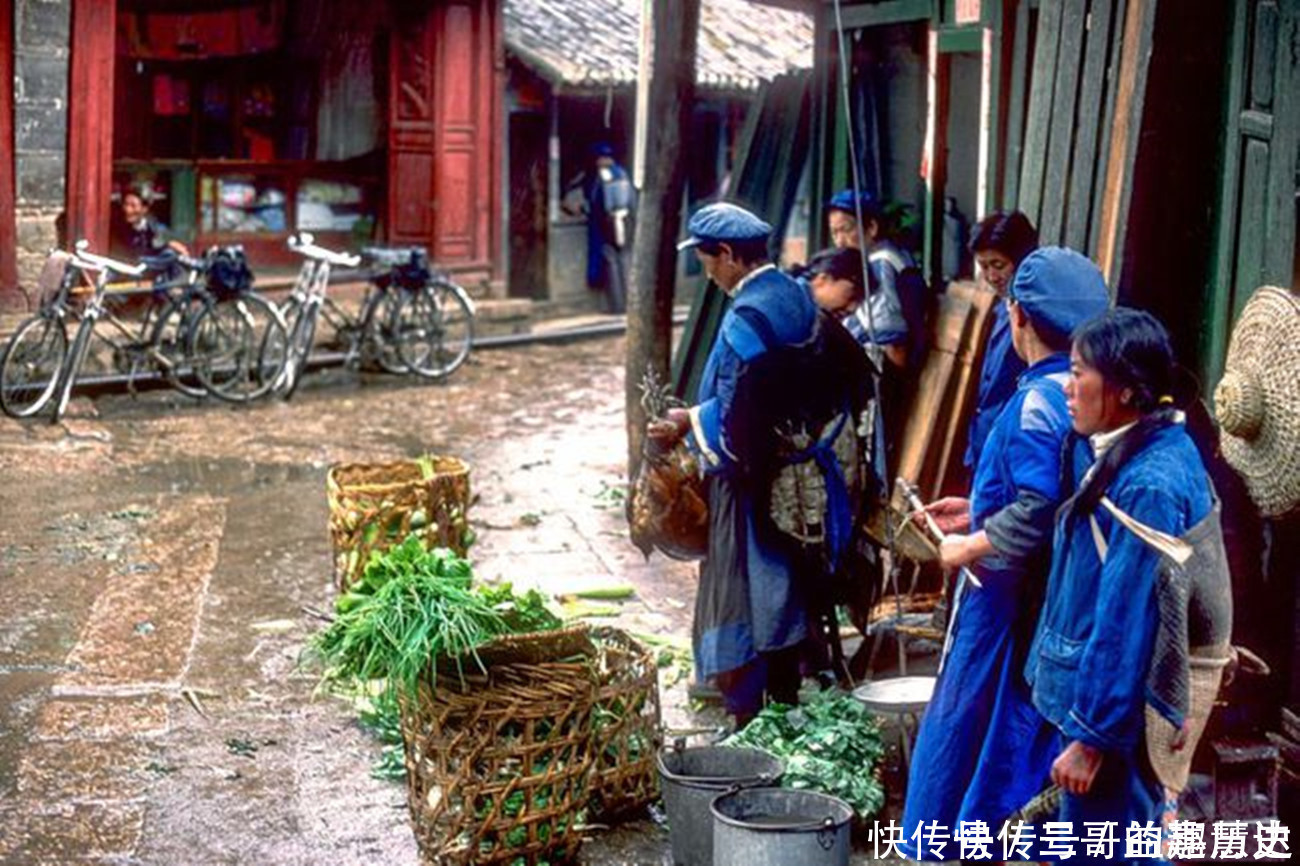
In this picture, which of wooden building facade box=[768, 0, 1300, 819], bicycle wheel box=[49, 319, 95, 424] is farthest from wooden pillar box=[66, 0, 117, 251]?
wooden building facade box=[768, 0, 1300, 819]

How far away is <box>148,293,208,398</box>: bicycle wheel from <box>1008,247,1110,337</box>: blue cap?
12.4 meters

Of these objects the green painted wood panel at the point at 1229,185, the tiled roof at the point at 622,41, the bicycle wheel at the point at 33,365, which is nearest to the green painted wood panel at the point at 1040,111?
the green painted wood panel at the point at 1229,185

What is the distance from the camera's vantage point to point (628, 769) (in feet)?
22.3

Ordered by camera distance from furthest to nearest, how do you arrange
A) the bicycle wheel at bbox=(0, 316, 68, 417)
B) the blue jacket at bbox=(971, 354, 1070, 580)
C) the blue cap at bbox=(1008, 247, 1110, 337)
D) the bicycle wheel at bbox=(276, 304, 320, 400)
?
the bicycle wheel at bbox=(276, 304, 320, 400) < the bicycle wheel at bbox=(0, 316, 68, 417) < the blue cap at bbox=(1008, 247, 1110, 337) < the blue jacket at bbox=(971, 354, 1070, 580)

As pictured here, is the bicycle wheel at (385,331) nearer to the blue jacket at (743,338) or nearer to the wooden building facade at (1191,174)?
the wooden building facade at (1191,174)

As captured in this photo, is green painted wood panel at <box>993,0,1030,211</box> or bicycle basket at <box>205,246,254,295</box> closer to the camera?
green painted wood panel at <box>993,0,1030,211</box>

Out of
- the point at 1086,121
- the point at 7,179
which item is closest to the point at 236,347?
the point at 7,179

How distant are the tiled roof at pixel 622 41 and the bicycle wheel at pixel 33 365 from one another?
346 inches

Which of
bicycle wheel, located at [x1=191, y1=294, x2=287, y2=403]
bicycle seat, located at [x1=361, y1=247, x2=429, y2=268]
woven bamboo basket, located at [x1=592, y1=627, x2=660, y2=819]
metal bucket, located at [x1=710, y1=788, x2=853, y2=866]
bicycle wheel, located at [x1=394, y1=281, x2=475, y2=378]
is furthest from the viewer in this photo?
bicycle wheel, located at [x1=394, y1=281, x2=475, y2=378]

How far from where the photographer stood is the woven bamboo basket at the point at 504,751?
6.08 m

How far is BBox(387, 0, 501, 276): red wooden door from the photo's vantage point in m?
21.8

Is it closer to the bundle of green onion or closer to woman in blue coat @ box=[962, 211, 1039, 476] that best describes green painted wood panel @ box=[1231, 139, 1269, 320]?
woman in blue coat @ box=[962, 211, 1039, 476]

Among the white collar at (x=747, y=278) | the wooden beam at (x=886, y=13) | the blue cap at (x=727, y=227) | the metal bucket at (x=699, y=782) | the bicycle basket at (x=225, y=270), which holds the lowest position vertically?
the metal bucket at (x=699, y=782)

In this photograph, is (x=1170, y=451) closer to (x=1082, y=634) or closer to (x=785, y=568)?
(x=1082, y=634)
